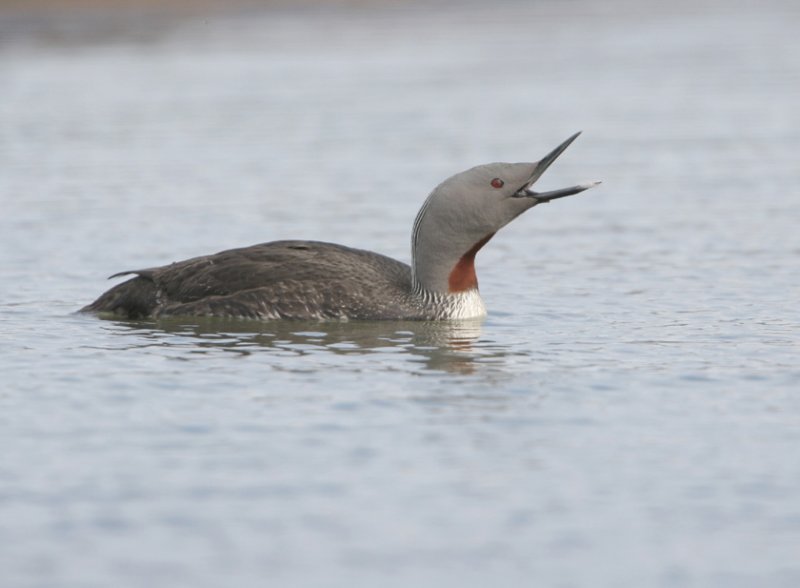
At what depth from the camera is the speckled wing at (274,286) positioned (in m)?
10.4

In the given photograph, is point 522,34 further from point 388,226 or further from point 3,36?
point 388,226

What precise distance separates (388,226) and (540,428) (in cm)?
672

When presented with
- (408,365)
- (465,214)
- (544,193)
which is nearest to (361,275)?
(465,214)

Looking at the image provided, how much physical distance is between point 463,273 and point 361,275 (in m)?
0.66

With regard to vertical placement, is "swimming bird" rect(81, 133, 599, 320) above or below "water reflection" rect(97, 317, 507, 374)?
above

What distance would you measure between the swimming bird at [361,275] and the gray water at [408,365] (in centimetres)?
20

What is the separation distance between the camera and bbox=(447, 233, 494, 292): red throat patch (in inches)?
414

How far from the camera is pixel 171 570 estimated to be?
580 centimetres

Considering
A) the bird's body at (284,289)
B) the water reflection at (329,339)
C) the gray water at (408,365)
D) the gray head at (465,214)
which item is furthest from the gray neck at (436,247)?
the gray water at (408,365)

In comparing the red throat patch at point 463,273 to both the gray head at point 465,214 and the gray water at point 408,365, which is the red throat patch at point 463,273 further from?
the gray water at point 408,365

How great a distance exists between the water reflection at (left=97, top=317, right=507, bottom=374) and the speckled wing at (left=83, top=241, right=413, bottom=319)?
0.09 metres

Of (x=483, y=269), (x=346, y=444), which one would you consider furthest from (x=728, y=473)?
(x=483, y=269)

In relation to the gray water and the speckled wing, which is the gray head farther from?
the gray water

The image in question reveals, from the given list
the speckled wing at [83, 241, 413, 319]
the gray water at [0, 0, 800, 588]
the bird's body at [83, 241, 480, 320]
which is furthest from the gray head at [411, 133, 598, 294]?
the gray water at [0, 0, 800, 588]
